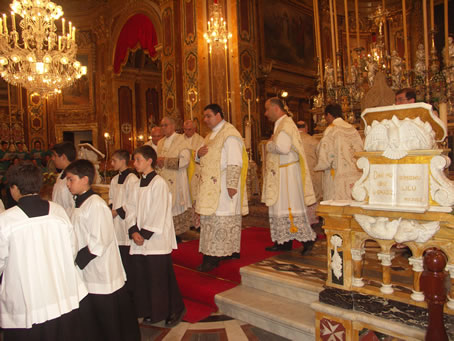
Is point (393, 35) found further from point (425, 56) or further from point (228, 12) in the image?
point (425, 56)

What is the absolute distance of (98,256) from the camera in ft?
8.55

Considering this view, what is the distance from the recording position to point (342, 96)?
19.7 ft

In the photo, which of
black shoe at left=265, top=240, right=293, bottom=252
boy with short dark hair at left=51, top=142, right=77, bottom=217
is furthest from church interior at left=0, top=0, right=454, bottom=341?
boy with short dark hair at left=51, top=142, right=77, bottom=217

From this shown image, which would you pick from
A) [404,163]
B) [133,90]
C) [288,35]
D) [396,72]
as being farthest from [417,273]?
[133,90]

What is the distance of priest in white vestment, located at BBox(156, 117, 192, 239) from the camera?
A: 5617 mm

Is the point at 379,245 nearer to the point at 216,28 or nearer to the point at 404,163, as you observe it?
the point at 404,163

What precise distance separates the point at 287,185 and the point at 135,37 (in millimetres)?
12979

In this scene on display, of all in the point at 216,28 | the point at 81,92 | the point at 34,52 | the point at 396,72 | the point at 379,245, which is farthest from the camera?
the point at 81,92

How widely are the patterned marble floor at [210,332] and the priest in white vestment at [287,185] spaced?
51.8 inches

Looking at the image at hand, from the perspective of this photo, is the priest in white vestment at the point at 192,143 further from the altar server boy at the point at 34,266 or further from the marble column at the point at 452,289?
the marble column at the point at 452,289

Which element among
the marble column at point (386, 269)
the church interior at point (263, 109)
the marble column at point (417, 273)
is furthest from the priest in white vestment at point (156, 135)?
the marble column at point (417, 273)

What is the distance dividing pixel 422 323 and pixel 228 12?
31.6ft

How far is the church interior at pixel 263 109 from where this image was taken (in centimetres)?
243

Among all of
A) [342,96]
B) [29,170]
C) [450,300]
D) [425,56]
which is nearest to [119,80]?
[342,96]
